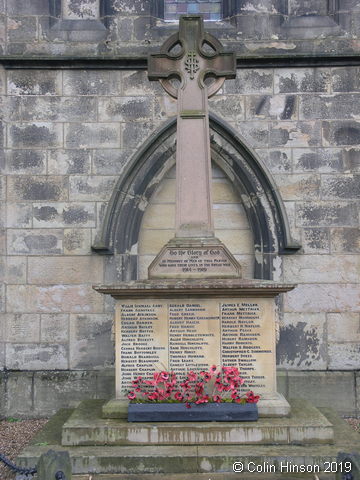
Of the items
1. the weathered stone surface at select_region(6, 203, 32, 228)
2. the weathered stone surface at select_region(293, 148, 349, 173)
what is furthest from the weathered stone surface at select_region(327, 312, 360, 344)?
the weathered stone surface at select_region(6, 203, 32, 228)

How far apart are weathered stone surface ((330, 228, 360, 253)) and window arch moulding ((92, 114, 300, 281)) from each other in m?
0.58

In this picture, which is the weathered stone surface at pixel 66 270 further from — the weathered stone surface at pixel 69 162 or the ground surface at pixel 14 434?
the ground surface at pixel 14 434

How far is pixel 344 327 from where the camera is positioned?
328 inches

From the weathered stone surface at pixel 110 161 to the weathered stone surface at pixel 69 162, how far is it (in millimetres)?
115

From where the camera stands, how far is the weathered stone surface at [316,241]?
8.41 meters

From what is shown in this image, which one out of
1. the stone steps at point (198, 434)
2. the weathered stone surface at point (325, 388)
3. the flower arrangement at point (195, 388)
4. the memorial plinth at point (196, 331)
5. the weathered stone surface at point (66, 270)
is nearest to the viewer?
the stone steps at point (198, 434)

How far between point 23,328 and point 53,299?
58 cm

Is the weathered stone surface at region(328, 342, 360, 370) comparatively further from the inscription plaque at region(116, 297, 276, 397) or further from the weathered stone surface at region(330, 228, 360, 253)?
the inscription plaque at region(116, 297, 276, 397)

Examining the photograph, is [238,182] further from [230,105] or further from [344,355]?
[344,355]

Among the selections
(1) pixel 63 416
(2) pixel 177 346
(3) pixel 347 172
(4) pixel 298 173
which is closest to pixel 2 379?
(1) pixel 63 416

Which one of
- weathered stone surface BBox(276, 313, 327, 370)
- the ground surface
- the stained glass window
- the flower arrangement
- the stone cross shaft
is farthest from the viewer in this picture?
the stained glass window

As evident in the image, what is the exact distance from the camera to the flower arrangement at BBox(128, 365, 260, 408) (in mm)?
5605

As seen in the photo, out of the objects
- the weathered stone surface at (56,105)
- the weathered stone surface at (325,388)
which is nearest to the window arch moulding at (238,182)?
the weathered stone surface at (56,105)

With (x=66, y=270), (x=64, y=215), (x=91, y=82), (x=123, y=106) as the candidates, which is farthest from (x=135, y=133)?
(x=66, y=270)
